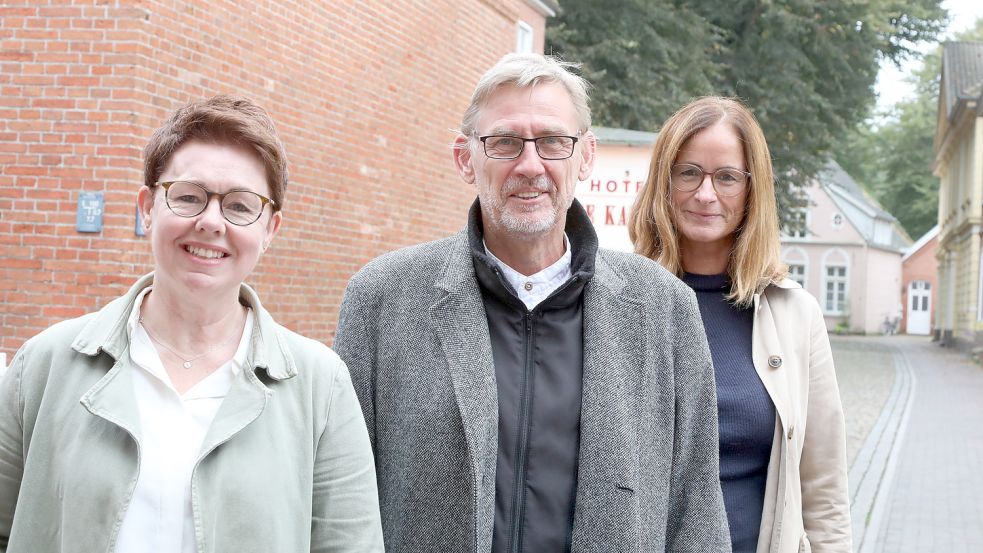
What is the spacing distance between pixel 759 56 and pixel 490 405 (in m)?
19.8

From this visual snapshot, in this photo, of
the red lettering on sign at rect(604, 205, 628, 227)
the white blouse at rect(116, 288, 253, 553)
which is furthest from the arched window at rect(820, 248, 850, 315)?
the white blouse at rect(116, 288, 253, 553)

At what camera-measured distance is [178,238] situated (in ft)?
6.74

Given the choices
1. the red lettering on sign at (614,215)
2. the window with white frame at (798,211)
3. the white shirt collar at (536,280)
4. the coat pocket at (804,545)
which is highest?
the window with white frame at (798,211)

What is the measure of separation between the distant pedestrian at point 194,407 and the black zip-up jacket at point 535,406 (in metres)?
0.35

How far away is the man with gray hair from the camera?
2357 mm

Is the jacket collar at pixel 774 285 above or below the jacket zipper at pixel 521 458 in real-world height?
above

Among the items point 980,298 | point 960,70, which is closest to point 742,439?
point 980,298

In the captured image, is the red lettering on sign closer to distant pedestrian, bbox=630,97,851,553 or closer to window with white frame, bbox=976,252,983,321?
distant pedestrian, bbox=630,97,851,553

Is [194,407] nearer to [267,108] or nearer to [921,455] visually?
[267,108]

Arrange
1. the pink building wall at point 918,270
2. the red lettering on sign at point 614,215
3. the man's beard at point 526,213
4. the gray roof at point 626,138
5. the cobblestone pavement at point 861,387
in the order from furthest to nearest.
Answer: the pink building wall at point 918,270 → the cobblestone pavement at point 861,387 → the gray roof at point 626,138 → the red lettering on sign at point 614,215 → the man's beard at point 526,213

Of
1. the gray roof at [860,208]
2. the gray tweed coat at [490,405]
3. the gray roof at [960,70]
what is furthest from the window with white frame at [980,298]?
the gray tweed coat at [490,405]

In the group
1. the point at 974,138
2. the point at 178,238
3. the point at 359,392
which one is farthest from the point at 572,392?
the point at 974,138

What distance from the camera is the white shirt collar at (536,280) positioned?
253 centimetres

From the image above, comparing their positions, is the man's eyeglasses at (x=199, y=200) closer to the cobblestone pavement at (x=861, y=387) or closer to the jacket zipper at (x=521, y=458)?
the jacket zipper at (x=521, y=458)
